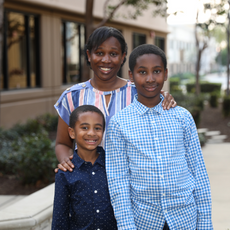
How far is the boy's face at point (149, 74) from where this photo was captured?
80.0 inches

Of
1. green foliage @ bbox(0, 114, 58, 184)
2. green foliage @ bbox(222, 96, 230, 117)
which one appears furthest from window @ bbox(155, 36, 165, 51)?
green foliage @ bbox(0, 114, 58, 184)

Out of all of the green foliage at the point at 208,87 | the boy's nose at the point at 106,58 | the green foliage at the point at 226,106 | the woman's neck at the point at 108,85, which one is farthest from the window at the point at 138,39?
the boy's nose at the point at 106,58

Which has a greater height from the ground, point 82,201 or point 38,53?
point 38,53

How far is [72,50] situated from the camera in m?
12.5

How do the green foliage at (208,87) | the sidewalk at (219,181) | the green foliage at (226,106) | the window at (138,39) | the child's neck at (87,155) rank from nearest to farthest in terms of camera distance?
the child's neck at (87,155) → the sidewalk at (219,181) → the green foliage at (226,106) → the window at (138,39) → the green foliage at (208,87)

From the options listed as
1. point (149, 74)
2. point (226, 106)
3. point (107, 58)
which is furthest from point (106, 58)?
point (226, 106)

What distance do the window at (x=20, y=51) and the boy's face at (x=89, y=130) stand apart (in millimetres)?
7829

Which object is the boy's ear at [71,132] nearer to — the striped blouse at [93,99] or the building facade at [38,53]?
the striped blouse at [93,99]

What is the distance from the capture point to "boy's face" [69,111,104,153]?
6.91 feet

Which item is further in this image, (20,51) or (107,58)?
(20,51)

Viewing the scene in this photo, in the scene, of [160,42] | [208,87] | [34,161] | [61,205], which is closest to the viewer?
[61,205]

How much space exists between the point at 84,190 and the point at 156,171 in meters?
0.45

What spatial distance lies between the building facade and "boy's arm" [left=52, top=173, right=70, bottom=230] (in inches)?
287

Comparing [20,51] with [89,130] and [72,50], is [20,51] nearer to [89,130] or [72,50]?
[72,50]
